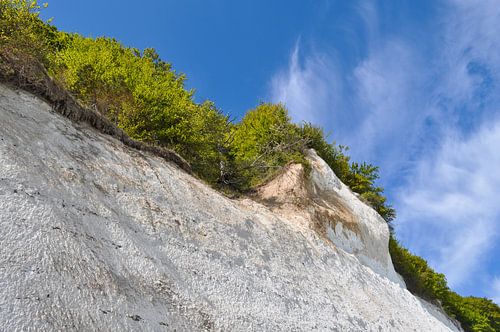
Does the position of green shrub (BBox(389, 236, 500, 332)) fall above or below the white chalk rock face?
above

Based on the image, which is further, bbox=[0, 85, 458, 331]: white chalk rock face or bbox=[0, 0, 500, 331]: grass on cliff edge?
bbox=[0, 0, 500, 331]: grass on cliff edge

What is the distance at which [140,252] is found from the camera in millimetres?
7137

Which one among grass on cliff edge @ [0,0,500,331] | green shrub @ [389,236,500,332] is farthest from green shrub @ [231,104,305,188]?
green shrub @ [389,236,500,332]

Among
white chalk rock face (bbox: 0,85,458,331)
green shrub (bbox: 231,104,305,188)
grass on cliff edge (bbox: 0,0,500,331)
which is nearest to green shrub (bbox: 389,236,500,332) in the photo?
grass on cliff edge (bbox: 0,0,500,331)

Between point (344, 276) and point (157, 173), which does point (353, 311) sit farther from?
point (157, 173)

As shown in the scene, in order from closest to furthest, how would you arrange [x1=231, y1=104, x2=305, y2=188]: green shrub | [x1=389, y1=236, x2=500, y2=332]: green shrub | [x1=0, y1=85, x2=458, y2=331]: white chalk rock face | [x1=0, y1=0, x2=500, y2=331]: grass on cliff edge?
[x1=0, y1=85, x2=458, y2=331]: white chalk rock face → [x1=0, y1=0, x2=500, y2=331]: grass on cliff edge → [x1=231, y1=104, x2=305, y2=188]: green shrub → [x1=389, y1=236, x2=500, y2=332]: green shrub

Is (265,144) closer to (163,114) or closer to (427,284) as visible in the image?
(163,114)

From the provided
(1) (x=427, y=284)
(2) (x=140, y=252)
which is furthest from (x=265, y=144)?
(1) (x=427, y=284)

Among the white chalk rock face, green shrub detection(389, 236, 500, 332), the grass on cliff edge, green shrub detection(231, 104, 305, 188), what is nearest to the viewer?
the white chalk rock face

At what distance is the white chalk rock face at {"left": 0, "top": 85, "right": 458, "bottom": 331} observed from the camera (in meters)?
5.39

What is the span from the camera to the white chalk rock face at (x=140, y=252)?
17.7ft

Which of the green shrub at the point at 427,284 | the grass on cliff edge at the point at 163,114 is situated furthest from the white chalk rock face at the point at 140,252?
the green shrub at the point at 427,284

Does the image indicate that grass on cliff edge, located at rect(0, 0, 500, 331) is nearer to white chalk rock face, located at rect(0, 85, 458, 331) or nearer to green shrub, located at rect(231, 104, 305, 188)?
green shrub, located at rect(231, 104, 305, 188)

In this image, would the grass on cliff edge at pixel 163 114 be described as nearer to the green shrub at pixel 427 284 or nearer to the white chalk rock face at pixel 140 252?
the white chalk rock face at pixel 140 252
